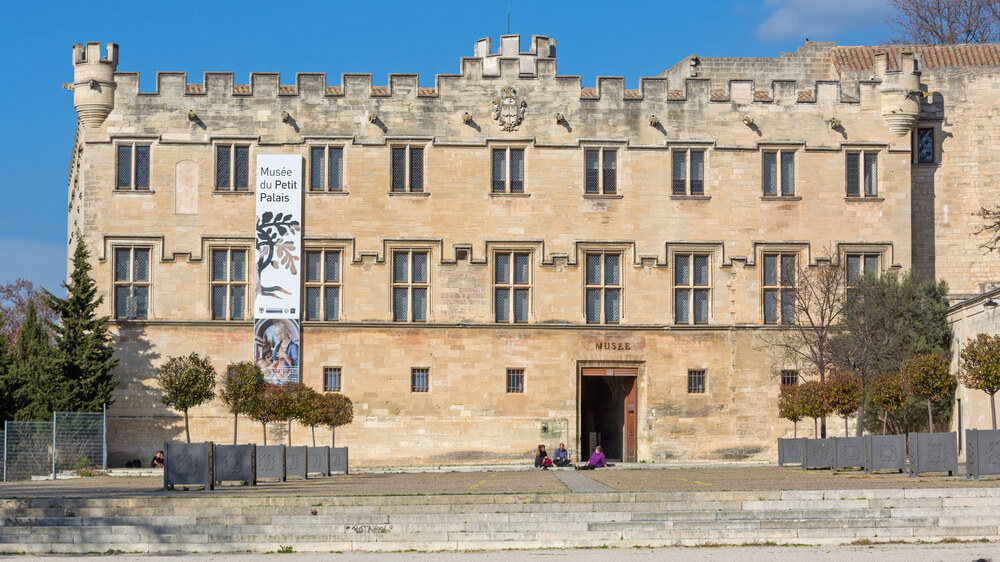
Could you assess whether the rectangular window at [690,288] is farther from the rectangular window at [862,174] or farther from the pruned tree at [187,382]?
the pruned tree at [187,382]

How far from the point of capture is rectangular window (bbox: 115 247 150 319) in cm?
4275

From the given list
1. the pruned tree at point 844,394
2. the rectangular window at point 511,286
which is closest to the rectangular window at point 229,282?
the rectangular window at point 511,286

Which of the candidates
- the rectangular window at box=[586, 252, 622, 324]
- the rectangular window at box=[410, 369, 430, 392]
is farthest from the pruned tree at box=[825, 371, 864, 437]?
the rectangular window at box=[410, 369, 430, 392]

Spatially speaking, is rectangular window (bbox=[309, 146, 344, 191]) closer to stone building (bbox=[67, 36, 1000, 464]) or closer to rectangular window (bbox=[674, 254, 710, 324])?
stone building (bbox=[67, 36, 1000, 464])

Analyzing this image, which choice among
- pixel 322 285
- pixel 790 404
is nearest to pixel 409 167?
pixel 322 285

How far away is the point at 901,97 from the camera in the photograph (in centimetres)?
4466

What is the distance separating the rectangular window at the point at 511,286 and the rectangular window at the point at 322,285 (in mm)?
4969

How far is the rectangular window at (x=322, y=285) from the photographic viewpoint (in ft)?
142

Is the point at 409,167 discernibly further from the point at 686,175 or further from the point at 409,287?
the point at 686,175

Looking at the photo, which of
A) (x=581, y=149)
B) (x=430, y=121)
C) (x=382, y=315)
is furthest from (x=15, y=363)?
(x=581, y=149)

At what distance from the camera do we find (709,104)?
146 feet

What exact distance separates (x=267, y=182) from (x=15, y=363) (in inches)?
389

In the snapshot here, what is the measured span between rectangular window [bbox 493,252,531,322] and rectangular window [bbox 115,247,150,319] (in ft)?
35.6

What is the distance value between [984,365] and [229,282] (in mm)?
22708
